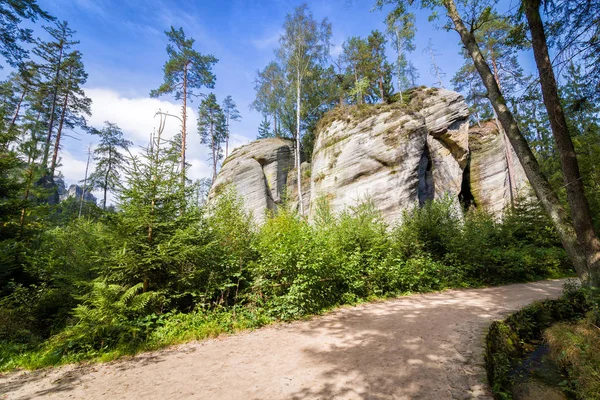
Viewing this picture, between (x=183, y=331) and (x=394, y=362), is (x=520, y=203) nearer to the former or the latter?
(x=394, y=362)

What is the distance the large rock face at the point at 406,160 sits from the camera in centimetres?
1502

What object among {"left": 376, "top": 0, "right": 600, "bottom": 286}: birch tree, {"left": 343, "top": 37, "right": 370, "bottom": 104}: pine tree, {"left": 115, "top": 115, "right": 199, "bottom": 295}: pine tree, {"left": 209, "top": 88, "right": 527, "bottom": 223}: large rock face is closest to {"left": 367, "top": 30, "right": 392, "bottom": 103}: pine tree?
{"left": 343, "top": 37, "right": 370, "bottom": 104}: pine tree

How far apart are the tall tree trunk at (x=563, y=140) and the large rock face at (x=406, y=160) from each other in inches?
366

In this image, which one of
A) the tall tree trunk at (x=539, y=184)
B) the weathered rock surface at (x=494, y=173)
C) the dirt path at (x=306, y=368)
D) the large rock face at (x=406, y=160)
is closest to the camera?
the dirt path at (x=306, y=368)

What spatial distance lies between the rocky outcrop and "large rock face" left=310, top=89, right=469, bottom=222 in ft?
15.5

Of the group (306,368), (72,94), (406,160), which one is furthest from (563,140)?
(72,94)

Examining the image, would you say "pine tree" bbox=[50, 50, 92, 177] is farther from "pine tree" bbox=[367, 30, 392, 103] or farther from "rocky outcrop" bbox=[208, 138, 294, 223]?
"pine tree" bbox=[367, 30, 392, 103]

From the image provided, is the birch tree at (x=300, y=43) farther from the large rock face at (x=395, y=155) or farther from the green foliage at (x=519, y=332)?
the green foliage at (x=519, y=332)

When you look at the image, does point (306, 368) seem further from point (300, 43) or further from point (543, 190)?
point (300, 43)

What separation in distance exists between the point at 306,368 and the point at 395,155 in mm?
14047

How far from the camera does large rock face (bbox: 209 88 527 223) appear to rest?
15.0m

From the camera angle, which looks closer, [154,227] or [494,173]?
[154,227]

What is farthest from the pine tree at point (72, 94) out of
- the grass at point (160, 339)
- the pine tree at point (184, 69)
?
the grass at point (160, 339)

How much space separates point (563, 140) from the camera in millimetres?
4602
